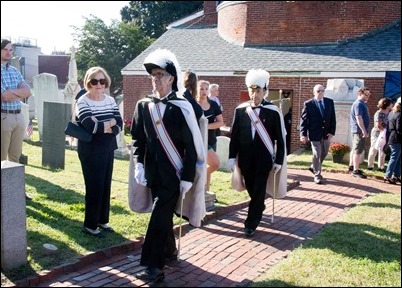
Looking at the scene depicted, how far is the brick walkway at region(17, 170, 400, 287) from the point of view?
4207 millimetres

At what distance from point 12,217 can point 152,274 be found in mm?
1404

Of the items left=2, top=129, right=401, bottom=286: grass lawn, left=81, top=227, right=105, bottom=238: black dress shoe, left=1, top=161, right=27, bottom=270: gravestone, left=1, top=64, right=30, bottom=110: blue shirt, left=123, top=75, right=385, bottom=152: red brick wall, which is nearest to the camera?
left=1, top=161, right=27, bottom=270: gravestone

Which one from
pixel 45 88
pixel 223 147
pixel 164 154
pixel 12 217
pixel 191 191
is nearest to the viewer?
pixel 12 217

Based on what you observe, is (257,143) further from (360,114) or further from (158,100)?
(360,114)

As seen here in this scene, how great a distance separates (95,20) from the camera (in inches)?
1296

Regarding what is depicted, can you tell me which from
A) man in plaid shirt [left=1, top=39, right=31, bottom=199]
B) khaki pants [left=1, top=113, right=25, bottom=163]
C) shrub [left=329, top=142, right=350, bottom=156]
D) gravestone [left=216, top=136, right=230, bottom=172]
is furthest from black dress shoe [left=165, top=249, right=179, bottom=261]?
shrub [left=329, top=142, right=350, bottom=156]

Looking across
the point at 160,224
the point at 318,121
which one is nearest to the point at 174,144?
Answer: the point at 160,224

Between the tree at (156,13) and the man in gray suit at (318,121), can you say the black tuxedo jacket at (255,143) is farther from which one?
the tree at (156,13)

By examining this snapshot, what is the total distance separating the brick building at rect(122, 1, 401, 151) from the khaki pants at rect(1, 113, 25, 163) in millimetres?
11908

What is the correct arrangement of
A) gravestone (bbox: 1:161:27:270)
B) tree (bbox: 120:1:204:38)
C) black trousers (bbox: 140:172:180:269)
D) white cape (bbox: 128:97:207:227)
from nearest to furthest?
gravestone (bbox: 1:161:27:270) < black trousers (bbox: 140:172:180:269) < white cape (bbox: 128:97:207:227) < tree (bbox: 120:1:204:38)

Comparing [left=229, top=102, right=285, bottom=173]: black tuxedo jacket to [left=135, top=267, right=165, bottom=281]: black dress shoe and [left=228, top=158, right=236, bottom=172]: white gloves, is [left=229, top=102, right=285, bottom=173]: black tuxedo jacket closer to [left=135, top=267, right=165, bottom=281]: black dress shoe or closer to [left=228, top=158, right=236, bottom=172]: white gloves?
[left=228, top=158, right=236, bottom=172]: white gloves

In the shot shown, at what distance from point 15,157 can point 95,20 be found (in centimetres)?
A: 2893

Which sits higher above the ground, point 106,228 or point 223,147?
point 223,147

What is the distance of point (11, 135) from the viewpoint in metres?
5.94
